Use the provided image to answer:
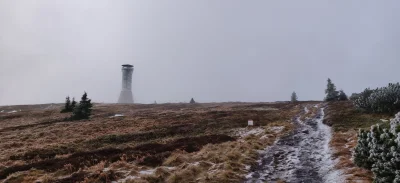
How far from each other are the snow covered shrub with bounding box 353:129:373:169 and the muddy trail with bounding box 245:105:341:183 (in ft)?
4.36

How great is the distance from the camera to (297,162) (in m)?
18.5

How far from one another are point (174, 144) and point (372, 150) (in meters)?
15.3

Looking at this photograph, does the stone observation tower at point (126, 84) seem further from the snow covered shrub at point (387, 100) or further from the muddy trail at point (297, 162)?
the muddy trail at point (297, 162)

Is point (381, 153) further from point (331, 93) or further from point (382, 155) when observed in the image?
point (331, 93)

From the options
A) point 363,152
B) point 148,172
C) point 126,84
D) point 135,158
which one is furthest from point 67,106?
point 126,84

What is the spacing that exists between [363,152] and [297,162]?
4111 millimetres

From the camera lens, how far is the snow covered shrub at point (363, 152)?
49.7 feet

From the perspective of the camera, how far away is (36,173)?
17797 millimetres

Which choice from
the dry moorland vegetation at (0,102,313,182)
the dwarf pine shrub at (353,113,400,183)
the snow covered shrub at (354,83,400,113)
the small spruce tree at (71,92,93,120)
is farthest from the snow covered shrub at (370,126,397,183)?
the small spruce tree at (71,92,93,120)

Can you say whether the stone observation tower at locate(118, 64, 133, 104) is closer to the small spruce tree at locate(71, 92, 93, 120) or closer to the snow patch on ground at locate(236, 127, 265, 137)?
the small spruce tree at locate(71, 92, 93, 120)

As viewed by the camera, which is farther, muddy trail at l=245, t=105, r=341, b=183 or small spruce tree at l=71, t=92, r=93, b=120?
small spruce tree at l=71, t=92, r=93, b=120

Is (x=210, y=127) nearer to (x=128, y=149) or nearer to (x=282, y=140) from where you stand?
(x=282, y=140)

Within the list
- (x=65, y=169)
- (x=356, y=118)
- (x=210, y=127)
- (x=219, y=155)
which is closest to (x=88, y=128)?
(x=210, y=127)

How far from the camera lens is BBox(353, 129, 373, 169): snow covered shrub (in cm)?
1514
